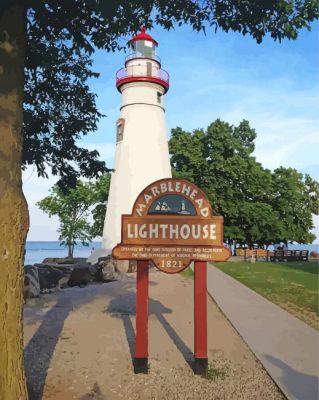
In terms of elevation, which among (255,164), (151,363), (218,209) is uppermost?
(255,164)

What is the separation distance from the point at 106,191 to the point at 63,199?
29.3 feet

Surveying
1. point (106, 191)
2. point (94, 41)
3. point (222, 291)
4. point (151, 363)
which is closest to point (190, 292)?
point (222, 291)

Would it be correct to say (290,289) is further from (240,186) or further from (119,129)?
(240,186)

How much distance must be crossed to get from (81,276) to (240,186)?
22.3 meters

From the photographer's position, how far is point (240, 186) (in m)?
38.2

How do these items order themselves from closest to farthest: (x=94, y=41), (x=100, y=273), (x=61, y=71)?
(x=94, y=41)
(x=61, y=71)
(x=100, y=273)

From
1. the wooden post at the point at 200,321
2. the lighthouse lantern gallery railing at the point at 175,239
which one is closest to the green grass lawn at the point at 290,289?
the wooden post at the point at 200,321

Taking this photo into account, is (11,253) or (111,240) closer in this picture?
(11,253)

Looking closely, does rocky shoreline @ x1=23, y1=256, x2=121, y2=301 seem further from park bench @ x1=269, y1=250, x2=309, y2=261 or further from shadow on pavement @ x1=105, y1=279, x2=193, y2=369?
park bench @ x1=269, y1=250, x2=309, y2=261

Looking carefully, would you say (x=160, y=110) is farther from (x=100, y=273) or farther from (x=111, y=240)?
(x=100, y=273)

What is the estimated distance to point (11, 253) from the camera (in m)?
4.63

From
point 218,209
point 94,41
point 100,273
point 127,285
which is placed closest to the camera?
point 94,41

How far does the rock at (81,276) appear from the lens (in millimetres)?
19047

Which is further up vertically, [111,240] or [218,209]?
[218,209]
